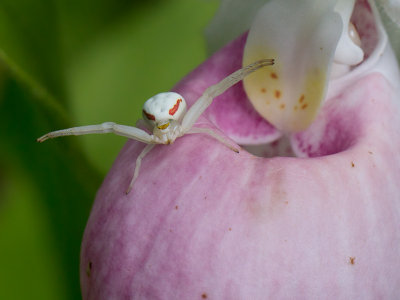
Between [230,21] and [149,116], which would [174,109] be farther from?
[230,21]

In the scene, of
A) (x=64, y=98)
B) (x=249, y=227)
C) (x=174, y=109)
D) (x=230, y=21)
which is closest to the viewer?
(x=249, y=227)

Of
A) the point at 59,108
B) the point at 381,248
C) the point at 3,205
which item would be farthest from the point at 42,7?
the point at 381,248

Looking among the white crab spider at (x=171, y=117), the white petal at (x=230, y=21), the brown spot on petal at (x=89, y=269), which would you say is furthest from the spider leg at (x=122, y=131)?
the white petal at (x=230, y=21)

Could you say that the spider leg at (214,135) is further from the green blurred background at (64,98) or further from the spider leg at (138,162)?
the green blurred background at (64,98)

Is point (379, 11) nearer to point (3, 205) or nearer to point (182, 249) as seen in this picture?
point (182, 249)

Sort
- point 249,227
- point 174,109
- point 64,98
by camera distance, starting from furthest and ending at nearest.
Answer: point 64,98 → point 174,109 → point 249,227

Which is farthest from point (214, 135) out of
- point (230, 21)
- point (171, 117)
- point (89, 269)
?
point (230, 21)
